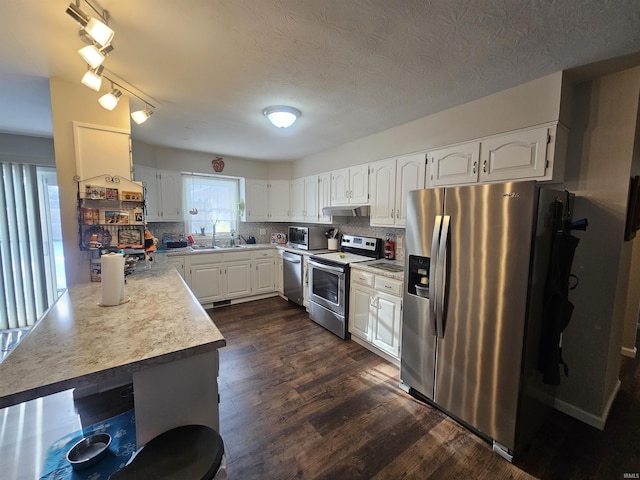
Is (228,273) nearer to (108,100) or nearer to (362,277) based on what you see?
(362,277)

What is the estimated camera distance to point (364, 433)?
179cm

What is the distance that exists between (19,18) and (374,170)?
2844mm

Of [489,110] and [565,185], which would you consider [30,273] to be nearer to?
[489,110]

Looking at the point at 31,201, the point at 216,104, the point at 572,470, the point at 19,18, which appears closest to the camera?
the point at 19,18

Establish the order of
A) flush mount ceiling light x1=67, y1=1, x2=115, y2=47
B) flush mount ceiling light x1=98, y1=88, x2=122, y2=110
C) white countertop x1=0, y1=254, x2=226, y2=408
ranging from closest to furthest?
1. white countertop x1=0, y1=254, x2=226, y2=408
2. flush mount ceiling light x1=67, y1=1, x2=115, y2=47
3. flush mount ceiling light x1=98, y1=88, x2=122, y2=110

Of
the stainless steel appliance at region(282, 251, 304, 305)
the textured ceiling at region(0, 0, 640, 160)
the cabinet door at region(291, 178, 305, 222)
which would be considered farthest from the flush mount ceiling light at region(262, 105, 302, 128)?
the stainless steel appliance at region(282, 251, 304, 305)

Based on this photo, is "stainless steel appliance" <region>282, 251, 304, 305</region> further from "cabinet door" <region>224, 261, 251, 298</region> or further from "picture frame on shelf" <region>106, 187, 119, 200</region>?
"picture frame on shelf" <region>106, 187, 119, 200</region>

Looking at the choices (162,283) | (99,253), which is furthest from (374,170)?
(99,253)

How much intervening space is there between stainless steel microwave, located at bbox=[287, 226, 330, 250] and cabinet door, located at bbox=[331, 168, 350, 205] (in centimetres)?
55

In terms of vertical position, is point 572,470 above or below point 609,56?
below

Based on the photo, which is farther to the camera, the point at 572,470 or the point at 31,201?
the point at 31,201

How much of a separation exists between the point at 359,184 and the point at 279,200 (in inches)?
76.3

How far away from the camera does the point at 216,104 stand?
2.33m

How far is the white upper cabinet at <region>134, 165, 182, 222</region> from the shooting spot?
12.0ft
